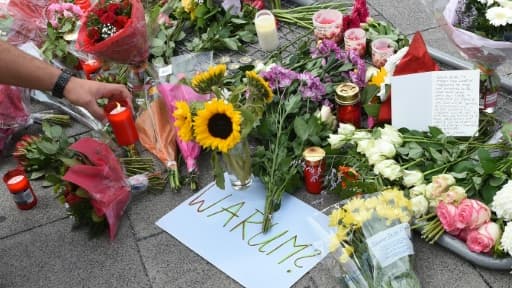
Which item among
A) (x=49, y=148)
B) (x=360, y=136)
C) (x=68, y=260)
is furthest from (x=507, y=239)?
(x=49, y=148)

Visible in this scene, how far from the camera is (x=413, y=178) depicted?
1.67 metres

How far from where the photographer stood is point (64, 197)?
1888 mm

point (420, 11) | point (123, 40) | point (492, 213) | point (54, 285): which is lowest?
point (54, 285)

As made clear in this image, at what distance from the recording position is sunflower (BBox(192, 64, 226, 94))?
171 centimetres

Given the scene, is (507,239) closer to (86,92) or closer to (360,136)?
(360,136)

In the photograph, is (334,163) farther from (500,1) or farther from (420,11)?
(420,11)

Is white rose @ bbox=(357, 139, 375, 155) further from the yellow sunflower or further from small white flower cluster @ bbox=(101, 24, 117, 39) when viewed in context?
small white flower cluster @ bbox=(101, 24, 117, 39)

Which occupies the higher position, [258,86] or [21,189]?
[258,86]

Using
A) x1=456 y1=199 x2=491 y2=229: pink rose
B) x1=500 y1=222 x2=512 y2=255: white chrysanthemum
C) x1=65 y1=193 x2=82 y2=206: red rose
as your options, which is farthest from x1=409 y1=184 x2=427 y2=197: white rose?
x1=65 y1=193 x2=82 y2=206: red rose

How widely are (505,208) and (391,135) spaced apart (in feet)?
1.44

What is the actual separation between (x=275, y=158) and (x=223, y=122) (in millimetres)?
338

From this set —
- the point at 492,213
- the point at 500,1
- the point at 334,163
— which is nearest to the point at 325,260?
the point at 334,163

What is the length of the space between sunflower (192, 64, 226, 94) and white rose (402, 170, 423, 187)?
66cm

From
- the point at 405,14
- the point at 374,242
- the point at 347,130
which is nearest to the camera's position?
the point at 374,242
